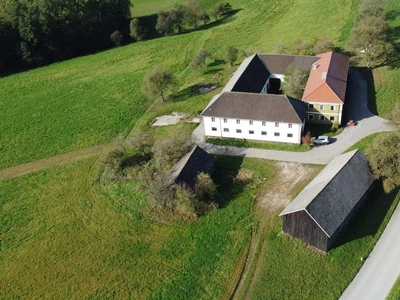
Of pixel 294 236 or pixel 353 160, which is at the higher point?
pixel 353 160

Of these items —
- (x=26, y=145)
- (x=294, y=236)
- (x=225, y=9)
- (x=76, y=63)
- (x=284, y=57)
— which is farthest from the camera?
(x=225, y=9)

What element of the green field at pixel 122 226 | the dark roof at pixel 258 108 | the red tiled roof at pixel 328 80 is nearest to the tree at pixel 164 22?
the green field at pixel 122 226

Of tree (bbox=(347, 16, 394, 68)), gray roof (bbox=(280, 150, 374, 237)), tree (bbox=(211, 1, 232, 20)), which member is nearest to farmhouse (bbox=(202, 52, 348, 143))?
tree (bbox=(347, 16, 394, 68))

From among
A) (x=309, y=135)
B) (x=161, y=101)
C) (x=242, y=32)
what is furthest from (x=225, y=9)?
(x=309, y=135)

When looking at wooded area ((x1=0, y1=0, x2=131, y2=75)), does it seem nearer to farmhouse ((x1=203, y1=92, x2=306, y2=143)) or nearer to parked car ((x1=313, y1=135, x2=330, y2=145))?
farmhouse ((x1=203, y1=92, x2=306, y2=143))

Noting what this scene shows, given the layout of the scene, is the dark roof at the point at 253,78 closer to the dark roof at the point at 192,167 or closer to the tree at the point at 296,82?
the tree at the point at 296,82

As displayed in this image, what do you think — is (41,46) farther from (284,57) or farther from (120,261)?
(120,261)

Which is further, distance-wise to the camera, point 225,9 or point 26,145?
point 225,9
